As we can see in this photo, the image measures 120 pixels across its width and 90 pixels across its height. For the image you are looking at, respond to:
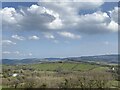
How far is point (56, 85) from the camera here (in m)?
36.8

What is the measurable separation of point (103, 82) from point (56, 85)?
672 cm

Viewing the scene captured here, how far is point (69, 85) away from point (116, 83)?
6.53 m

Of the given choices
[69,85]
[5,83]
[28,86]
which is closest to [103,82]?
[69,85]

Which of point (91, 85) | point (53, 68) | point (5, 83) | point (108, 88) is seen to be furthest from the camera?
point (53, 68)

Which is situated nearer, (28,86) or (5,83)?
(28,86)

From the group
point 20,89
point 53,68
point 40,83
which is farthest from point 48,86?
point 53,68

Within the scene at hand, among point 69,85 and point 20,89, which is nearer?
point 20,89

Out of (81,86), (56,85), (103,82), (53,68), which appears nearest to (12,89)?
(56,85)

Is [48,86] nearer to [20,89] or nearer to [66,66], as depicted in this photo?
[20,89]

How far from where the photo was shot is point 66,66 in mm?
63844

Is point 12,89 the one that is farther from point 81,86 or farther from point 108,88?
point 108,88

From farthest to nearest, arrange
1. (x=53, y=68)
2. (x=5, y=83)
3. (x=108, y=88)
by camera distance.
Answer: (x=53, y=68), (x=5, y=83), (x=108, y=88)

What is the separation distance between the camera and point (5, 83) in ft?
129

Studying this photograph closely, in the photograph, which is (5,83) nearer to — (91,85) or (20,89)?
(20,89)
